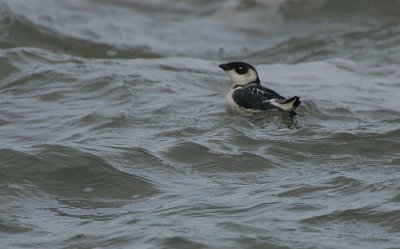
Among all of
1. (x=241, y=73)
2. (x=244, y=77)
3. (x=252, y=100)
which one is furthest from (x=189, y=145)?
(x=241, y=73)

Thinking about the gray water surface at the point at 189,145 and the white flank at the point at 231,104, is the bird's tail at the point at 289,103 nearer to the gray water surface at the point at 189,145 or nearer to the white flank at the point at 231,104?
the gray water surface at the point at 189,145

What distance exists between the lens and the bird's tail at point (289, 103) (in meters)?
10.9

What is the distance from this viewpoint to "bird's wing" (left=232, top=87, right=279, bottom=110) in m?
11.5

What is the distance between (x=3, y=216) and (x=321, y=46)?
36.4ft

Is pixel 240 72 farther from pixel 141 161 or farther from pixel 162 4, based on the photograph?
pixel 162 4

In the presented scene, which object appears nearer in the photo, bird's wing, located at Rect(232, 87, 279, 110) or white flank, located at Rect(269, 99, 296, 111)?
white flank, located at Rect(269, 99, 296, 111)

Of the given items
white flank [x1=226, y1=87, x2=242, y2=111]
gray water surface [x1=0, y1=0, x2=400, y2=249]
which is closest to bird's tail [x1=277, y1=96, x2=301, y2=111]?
gray water surface [x1=0, y1=0, x2=400, y2=249]

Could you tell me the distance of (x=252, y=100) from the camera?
460 inches

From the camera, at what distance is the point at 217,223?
7520mm

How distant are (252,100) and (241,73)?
1.07m

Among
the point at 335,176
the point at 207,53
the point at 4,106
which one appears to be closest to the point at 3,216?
the point at 335,176

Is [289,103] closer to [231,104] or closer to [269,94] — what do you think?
[269,94]

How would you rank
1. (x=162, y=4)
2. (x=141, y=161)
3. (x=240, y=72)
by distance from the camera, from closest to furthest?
1. (x=141, y=161)
2. (x=240, y=72)
3. (x=162, y=4)

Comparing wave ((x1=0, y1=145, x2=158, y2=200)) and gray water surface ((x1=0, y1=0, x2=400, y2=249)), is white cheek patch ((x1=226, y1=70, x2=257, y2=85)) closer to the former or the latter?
gray water surface ((x1=0, y1=0, x2=400, y2=249))
